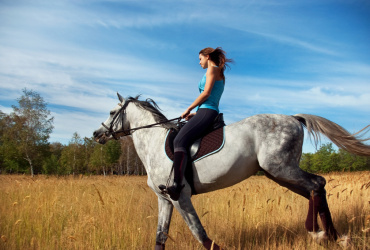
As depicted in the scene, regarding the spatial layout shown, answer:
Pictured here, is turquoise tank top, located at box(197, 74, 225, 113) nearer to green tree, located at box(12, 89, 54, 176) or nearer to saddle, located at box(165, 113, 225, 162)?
saddle, located at box(165, 113, 225, 162)

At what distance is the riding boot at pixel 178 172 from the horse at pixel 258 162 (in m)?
0.14

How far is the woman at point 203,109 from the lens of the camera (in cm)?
379

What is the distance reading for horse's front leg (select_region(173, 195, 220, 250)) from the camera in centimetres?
372

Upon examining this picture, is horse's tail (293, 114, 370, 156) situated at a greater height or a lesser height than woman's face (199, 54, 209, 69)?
lesser

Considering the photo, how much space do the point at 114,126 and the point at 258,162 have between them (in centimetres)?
263

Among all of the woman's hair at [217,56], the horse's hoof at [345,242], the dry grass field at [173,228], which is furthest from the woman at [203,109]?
the horse's hoof at [345,242]

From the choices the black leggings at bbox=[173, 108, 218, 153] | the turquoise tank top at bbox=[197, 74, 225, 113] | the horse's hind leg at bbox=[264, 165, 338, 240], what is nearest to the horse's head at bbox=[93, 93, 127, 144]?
the black leggings at bbox=[173, 108, 218, 153]

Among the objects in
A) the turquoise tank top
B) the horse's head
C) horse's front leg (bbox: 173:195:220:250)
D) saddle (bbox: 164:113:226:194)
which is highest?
the turquoise tank top

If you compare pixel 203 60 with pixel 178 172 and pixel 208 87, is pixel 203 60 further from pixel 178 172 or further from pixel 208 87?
pixel 178 172

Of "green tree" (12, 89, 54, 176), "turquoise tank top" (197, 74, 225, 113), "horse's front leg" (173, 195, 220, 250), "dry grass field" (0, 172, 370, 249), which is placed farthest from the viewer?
"green tree" (12, 89, 54, 176)

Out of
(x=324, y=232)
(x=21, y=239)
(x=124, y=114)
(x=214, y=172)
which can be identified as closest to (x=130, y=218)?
(x=21, y=239)

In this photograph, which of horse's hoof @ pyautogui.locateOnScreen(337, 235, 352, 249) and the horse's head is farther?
the horse's head

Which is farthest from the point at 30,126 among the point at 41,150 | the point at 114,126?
the point at 114,126

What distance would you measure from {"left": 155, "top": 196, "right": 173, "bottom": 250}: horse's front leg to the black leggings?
98 cm
